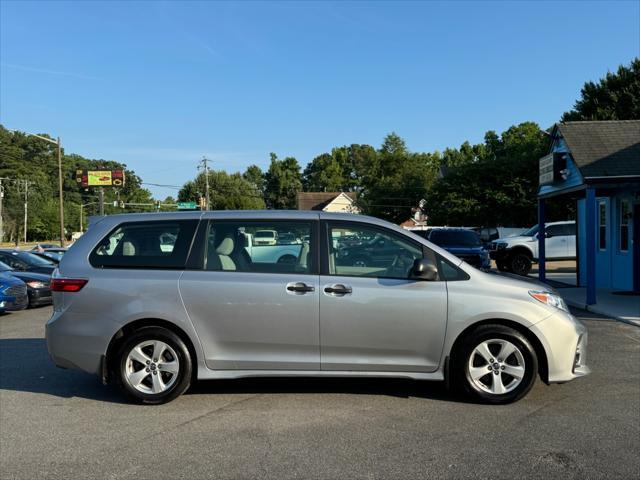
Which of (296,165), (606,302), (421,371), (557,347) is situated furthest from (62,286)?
(296,165)

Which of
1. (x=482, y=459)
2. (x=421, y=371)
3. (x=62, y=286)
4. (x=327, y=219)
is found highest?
(x=327, y=219)

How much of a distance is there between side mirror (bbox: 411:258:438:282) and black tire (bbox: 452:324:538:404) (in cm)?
67

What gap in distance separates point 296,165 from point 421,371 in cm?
11719

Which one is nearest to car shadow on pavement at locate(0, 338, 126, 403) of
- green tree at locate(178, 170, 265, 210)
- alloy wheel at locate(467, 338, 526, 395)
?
alloy wheel at locate(467, 338, 526, 395)

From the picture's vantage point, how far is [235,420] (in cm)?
514

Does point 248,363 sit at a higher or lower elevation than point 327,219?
lower

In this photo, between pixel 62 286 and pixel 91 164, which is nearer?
pixel 62 286

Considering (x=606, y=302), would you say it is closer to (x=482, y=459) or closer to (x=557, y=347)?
(x=557, y=347)

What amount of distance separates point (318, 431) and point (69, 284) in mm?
2819

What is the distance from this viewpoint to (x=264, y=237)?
5.85 meters

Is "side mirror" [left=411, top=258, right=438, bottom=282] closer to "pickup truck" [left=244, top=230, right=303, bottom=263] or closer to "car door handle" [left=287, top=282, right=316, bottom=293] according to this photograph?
"car door handle" [left=287, top=282, right=316, bottom=293]

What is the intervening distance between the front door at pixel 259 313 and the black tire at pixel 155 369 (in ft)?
0.75

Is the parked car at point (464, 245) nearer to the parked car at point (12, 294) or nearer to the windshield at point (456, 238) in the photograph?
the windshield at point (456, 238)

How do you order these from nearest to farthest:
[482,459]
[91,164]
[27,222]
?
1. [482,459]
2. [27,222]
3. [91,164]
